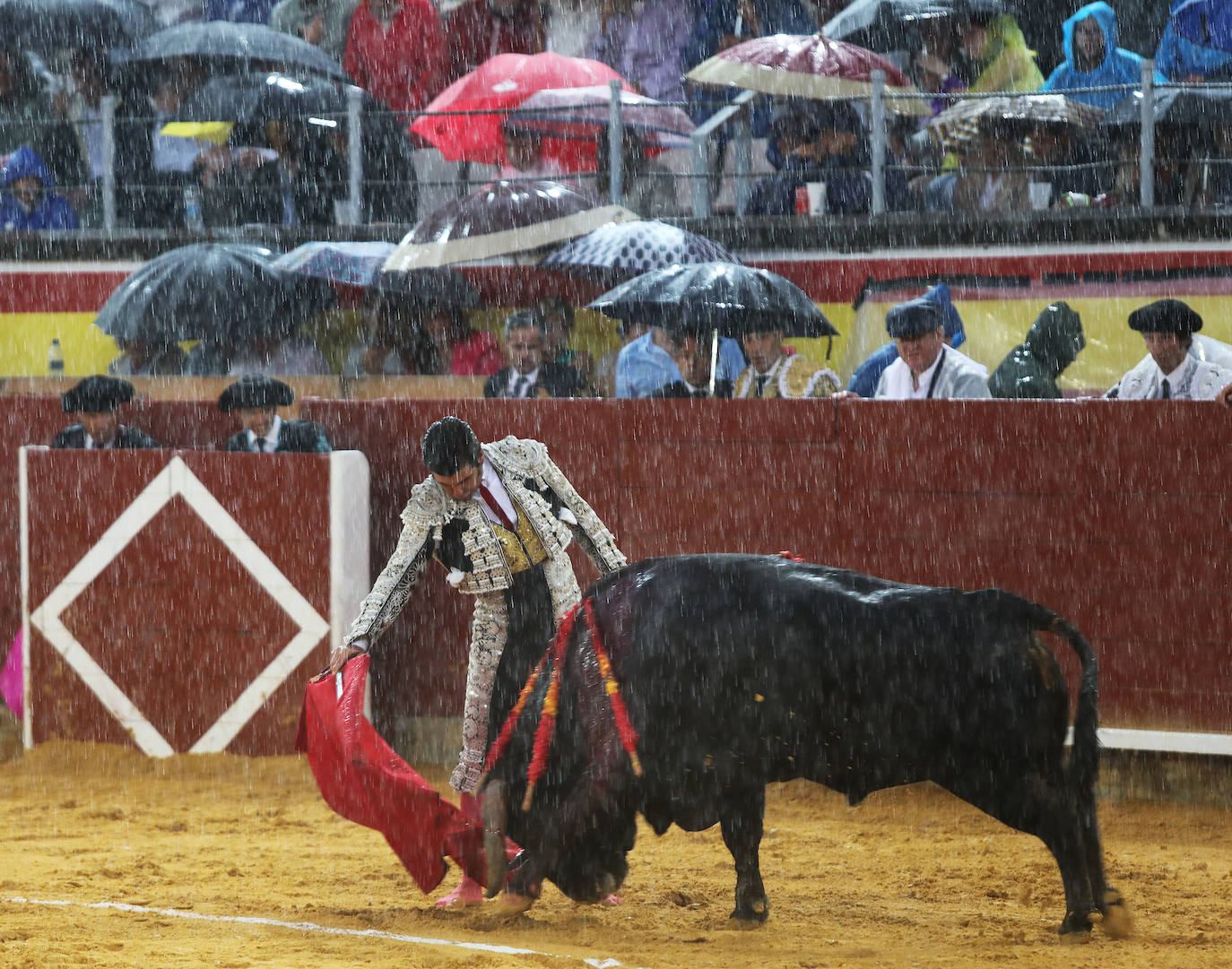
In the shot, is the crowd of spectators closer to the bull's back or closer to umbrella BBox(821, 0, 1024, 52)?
umbrella BBox(821, 0, 1024, 52)

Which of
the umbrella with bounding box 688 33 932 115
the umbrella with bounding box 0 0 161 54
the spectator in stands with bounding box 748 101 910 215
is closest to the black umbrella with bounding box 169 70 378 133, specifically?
the umbrella with bounding box 0 0 161 54

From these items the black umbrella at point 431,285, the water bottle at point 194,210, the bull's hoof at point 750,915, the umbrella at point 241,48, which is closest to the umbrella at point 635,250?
the black umbrella at point 431,285

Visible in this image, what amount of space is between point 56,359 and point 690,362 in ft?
17.6

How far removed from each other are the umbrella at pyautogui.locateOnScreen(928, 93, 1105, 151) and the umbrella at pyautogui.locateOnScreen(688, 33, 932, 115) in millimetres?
365

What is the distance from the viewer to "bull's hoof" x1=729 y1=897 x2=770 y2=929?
4.13 m

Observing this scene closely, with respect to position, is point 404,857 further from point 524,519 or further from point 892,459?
point 892,459

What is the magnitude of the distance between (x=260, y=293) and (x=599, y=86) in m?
2.24

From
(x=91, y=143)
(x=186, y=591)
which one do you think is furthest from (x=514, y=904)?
(x=91, y=143)

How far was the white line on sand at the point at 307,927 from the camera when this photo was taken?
3.70 metres

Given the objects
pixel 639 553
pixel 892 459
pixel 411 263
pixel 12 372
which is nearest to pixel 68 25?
pixel 12 372

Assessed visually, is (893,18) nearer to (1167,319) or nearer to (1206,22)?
(1206,22)

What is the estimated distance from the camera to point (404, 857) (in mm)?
4328

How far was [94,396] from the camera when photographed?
267 inches

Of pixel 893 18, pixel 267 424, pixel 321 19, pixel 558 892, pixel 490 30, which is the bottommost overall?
pixel 558 892
